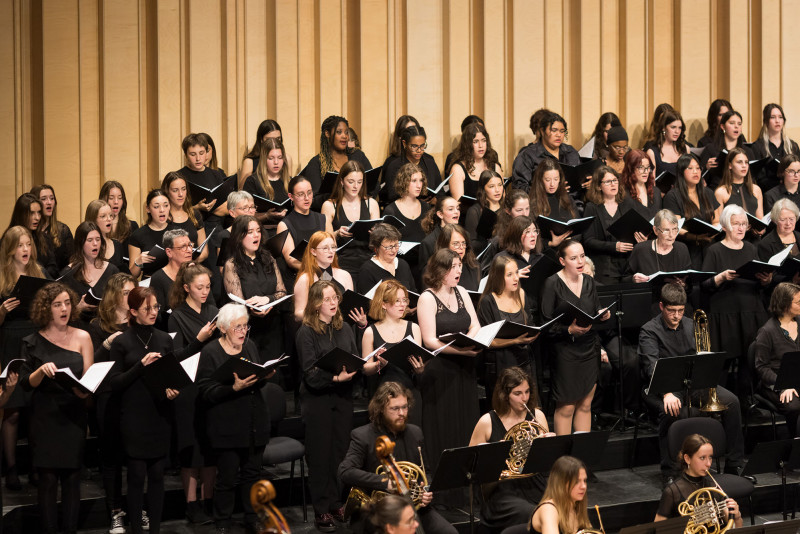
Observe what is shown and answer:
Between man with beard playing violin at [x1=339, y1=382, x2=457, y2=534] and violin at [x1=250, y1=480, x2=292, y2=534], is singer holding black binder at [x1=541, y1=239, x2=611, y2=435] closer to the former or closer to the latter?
man with beard playing violin at [x1=339, y1=382, x2=457, y2=534]

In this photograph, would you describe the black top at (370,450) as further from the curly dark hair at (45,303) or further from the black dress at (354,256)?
the black dress at (354,256)

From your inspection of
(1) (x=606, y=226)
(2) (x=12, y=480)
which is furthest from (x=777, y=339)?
(2) (x=12, y=480)

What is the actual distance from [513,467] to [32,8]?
5.42 metres

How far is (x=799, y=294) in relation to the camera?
7.10m

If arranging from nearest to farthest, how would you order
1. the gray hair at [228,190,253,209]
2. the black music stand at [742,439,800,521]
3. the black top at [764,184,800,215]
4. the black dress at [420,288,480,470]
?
1. the black music stand at [742,439,800,521]
2. the black dress at [420,288,480,470]
3. the gray hair at [228,190,253,209]
4. the black top at [764,184,800,215]

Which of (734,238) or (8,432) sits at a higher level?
(734,238)

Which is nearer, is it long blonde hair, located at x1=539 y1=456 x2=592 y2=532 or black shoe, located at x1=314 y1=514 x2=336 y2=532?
long blonde hair, located at x1=539 y1=456 x2=592 y2=532

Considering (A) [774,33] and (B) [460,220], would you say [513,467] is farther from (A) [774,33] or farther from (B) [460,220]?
(A) [774,33]

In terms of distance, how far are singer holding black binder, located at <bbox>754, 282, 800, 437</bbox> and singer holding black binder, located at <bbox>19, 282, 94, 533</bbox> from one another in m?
4.16

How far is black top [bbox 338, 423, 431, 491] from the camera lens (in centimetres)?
540

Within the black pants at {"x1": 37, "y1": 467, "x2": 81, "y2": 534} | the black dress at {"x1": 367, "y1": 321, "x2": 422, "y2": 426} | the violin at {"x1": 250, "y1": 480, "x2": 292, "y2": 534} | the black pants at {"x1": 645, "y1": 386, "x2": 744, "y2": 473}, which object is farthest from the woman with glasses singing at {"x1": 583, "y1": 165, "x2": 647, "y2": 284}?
the violin at {"x1": 250, "y1": 480, "x2": 292, "y2": 534}

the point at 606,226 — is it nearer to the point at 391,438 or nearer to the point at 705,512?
the point at 705,512

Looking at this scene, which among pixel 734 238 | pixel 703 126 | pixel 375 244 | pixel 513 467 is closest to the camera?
pixel 513 467

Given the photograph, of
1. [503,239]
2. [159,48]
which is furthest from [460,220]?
[159,48]
